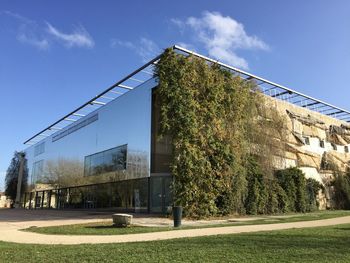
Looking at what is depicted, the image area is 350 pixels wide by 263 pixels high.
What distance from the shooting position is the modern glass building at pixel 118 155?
2514cm

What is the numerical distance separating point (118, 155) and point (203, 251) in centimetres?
2224

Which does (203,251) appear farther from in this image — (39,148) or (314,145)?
(39,148)

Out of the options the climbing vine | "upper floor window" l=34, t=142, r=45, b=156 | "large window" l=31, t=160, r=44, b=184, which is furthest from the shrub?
"upper floor window" l=34, t=142, r=45, b=156

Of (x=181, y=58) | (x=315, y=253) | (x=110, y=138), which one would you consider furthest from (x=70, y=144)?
(x=315, y=253)

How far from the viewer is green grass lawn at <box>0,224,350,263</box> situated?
762cm

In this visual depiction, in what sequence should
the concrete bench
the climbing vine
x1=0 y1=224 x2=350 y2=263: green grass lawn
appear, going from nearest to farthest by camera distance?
x1=0 y1=224 x2=350 y2=263: green grass lawn < the concrete bench < the climbing vine

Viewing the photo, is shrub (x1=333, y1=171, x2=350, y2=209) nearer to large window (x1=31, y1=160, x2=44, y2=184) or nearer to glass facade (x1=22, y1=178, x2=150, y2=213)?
glass facade (x1=22, y1=178, x2=150, y2=213)

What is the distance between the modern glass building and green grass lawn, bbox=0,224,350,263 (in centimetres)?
1324

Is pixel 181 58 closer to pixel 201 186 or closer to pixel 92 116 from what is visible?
pixel 201 186

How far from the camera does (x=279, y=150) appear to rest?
28.4 metres

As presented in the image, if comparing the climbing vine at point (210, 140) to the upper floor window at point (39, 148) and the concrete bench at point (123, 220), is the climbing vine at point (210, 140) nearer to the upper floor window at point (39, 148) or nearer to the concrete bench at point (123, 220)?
the concrete bench at point (123, 220)

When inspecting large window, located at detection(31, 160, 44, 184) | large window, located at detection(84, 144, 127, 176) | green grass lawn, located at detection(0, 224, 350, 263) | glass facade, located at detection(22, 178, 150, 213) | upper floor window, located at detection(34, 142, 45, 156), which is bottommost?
green grass lawn, located at detection(0, 224, 350, 263)

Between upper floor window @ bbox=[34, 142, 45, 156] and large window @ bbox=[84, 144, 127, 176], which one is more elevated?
upper floor window @ bbox=[34, 142, 45, 156]

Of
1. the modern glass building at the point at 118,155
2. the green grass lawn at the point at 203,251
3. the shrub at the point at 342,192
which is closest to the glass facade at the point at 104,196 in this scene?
the modern glass building at the point at 118,155
